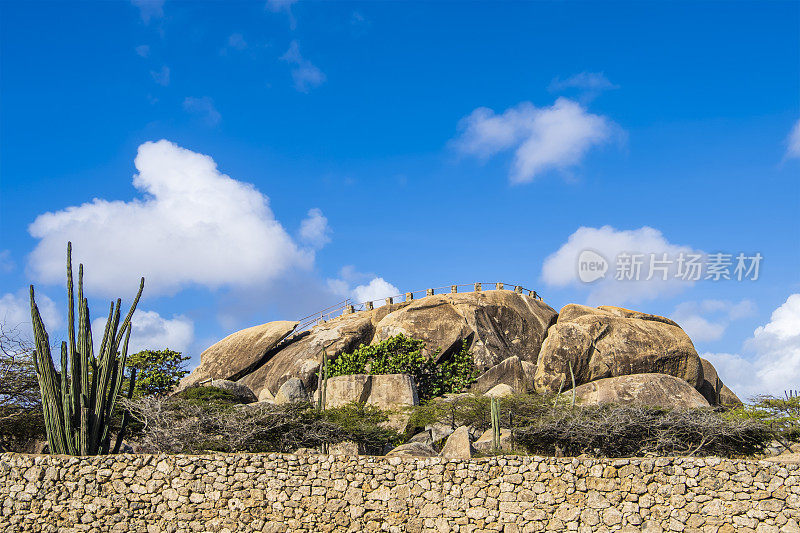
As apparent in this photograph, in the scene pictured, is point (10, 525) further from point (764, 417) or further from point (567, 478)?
point (764, 417)

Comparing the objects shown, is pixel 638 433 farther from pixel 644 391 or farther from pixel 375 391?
pixel 644 391

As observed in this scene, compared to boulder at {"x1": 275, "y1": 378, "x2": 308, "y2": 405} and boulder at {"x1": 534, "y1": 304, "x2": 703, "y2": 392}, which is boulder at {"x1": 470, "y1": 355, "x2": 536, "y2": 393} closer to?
boulder at {"x1": 534, "y1": 304, "x2": 703, "y2": 392}

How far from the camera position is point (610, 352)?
119 ft

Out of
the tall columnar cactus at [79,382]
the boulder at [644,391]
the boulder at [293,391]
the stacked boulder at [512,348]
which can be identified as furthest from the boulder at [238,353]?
the tall columnar cactus at [79,382]

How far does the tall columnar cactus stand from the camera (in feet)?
48.5

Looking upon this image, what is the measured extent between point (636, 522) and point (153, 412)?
12475 mm

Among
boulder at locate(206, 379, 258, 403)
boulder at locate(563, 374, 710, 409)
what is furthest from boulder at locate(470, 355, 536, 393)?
boulder at locate(206, 379, 258, 403)

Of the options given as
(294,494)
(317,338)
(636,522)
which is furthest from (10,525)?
(317,338)

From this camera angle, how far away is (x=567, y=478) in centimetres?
1288

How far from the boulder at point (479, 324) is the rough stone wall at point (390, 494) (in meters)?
22.8

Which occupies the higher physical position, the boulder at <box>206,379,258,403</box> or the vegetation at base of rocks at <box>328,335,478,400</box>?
the vegetation at base of rocks at <box>328,335,478,400</box>

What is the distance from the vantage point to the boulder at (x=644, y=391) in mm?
32125

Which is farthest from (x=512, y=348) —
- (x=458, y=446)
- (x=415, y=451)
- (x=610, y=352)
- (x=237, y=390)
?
(x=415, y=451)

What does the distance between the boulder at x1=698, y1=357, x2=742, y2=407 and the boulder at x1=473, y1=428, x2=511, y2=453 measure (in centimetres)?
2298
